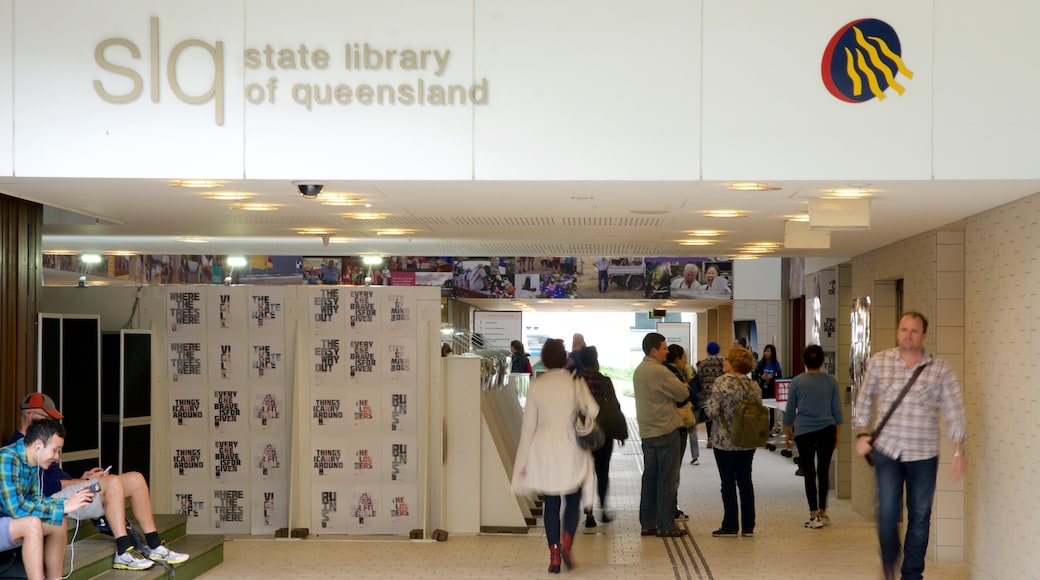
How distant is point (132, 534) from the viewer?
721 cm

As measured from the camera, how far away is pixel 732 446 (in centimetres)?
914

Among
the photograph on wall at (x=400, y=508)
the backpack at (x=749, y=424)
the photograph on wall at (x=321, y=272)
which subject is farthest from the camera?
the photograph on wall at (x=321, y=272)

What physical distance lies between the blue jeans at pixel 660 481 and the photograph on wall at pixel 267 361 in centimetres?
A: 313

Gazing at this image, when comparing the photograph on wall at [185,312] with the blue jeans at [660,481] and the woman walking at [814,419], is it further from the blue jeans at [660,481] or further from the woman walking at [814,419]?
the woman walking at [814,419]

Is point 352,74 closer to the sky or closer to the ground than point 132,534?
closer to the sky

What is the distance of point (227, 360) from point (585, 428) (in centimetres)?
356

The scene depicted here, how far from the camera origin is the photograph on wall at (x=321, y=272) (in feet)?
64.6

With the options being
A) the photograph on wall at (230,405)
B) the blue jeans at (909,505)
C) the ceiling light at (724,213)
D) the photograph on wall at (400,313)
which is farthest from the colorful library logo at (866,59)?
the photograph on wall at (230,405)

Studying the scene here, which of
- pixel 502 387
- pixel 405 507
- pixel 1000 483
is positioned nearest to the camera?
pixel 1000 483

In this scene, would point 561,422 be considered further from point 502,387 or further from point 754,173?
point 502,387

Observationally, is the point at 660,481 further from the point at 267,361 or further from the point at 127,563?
the point at 127,563

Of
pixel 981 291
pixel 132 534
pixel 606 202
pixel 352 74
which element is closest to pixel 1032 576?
pixel 981 291

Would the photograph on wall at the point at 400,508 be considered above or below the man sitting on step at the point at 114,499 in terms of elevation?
below

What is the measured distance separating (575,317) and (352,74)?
98.6 feet
